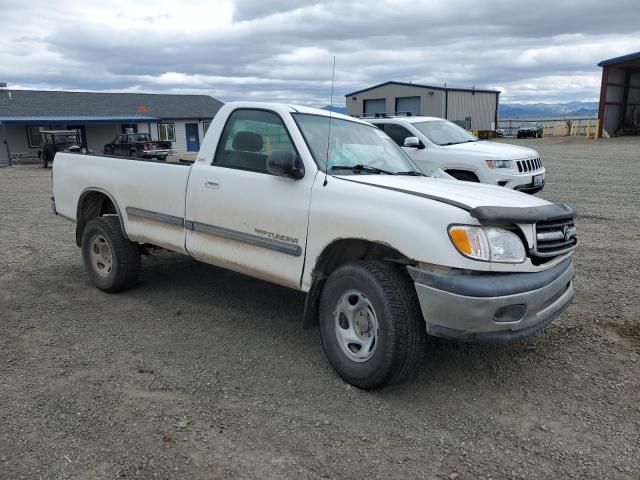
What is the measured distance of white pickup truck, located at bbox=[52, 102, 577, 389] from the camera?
309cm

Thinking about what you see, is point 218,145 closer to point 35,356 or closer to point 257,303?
point 257,303

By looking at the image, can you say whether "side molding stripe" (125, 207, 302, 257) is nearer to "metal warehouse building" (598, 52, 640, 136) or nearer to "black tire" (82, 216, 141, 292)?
"black tire" (82, 216, 141, 292)

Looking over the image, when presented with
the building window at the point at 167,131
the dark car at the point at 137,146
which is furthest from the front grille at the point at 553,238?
the building window at the point at 167,131

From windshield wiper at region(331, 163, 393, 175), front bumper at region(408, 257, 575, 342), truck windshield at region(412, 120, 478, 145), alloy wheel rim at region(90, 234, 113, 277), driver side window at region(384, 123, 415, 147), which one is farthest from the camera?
Result: driver side window at region(384, 123, 415, 147)

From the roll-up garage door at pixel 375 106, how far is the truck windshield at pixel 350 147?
4203 centimetres

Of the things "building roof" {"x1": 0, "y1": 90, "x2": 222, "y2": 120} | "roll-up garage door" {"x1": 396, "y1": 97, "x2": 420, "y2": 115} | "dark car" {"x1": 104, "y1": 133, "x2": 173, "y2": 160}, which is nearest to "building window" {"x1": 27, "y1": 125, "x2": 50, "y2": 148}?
"building roof" {"x1": 0, "y1": 90, "x2": 222, "y2": 120}

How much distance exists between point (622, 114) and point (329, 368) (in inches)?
1714

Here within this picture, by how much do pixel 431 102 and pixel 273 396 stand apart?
41908 mm

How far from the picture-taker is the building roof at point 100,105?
110 feet

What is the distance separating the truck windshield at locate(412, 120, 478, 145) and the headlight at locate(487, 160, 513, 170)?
3.86ft

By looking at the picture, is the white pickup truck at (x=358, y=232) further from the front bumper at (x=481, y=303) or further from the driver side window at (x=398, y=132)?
the driver side window at (x=398, y=132)

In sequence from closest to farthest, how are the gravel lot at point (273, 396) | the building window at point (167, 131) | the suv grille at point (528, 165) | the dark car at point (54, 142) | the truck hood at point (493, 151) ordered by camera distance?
1. the gravel lot at point (273, 396)
2. the truck hood at point (493, 151)
3. the suv grille at point (528, 165)
4. the dark car at point (54, 142)
5. the building window at point (167, 131)

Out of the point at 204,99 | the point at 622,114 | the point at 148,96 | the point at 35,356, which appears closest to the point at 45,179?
the point at 35,356

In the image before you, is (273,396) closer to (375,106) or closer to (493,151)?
(493,151)
